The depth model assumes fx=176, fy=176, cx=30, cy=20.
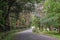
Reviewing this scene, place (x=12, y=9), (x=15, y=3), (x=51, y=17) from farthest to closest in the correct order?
(x=51, y=17)
(x=12, y=9)
(x=15, y=3)

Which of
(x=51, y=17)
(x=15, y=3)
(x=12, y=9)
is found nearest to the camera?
(x=15, y=3)

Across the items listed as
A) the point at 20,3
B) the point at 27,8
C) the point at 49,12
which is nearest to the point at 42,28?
the point at 49,12

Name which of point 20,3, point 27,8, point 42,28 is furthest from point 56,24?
point 42,28

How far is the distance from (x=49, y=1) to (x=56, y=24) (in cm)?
529

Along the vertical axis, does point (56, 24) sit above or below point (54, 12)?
below

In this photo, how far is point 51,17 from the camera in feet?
100

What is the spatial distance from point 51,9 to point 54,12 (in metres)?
1.55

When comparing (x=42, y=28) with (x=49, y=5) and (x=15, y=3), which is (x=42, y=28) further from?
(x=15, y=3)

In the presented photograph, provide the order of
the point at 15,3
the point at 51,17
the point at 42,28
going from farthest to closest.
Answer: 1. the point at 42,28
2. the point at 51,17
3. the point at 15,3

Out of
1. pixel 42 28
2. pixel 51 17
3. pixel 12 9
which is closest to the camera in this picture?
pixel 12 9

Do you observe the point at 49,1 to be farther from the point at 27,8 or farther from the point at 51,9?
the point at 27,8

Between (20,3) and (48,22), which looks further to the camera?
(48,22)

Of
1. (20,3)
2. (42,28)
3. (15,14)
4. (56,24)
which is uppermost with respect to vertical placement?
(20,3)

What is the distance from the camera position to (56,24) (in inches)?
1188
